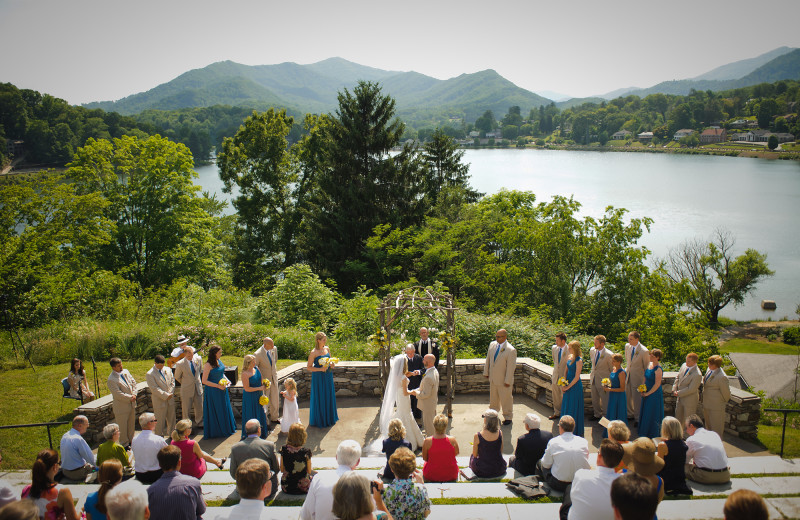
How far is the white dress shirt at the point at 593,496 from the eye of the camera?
192 inches

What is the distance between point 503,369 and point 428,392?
1.73 metres

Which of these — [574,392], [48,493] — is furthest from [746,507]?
[48,493]

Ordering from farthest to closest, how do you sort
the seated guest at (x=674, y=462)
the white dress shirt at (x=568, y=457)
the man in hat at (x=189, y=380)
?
1. the man in hat at (x=189, y=380)
2. the seated guest at (x=674, y=462)
3. the white dress shirt at (x=568, y=457)

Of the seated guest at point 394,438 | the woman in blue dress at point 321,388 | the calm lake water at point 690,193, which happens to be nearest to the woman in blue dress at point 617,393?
the seated guest at point 394,438

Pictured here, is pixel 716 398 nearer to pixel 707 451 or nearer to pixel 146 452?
pixel 707 451

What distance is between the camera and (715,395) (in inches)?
335

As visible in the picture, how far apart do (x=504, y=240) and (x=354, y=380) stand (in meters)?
18.8

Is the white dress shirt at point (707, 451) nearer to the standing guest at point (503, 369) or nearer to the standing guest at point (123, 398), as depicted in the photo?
the standing guest at point (503, 369)

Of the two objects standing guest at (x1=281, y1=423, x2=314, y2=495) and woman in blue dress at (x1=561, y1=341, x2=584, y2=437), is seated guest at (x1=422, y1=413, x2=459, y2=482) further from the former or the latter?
woman in blue dress at (x1=561, y1=341, x2=584, y2=437)

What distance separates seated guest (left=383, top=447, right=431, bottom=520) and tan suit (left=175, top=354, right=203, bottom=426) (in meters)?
5.67

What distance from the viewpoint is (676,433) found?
21.0ft

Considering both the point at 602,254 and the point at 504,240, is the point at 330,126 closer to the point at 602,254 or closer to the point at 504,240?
the point at 504,240

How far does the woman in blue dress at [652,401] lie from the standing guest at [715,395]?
2.36 ft

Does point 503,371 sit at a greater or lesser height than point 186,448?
lesser
